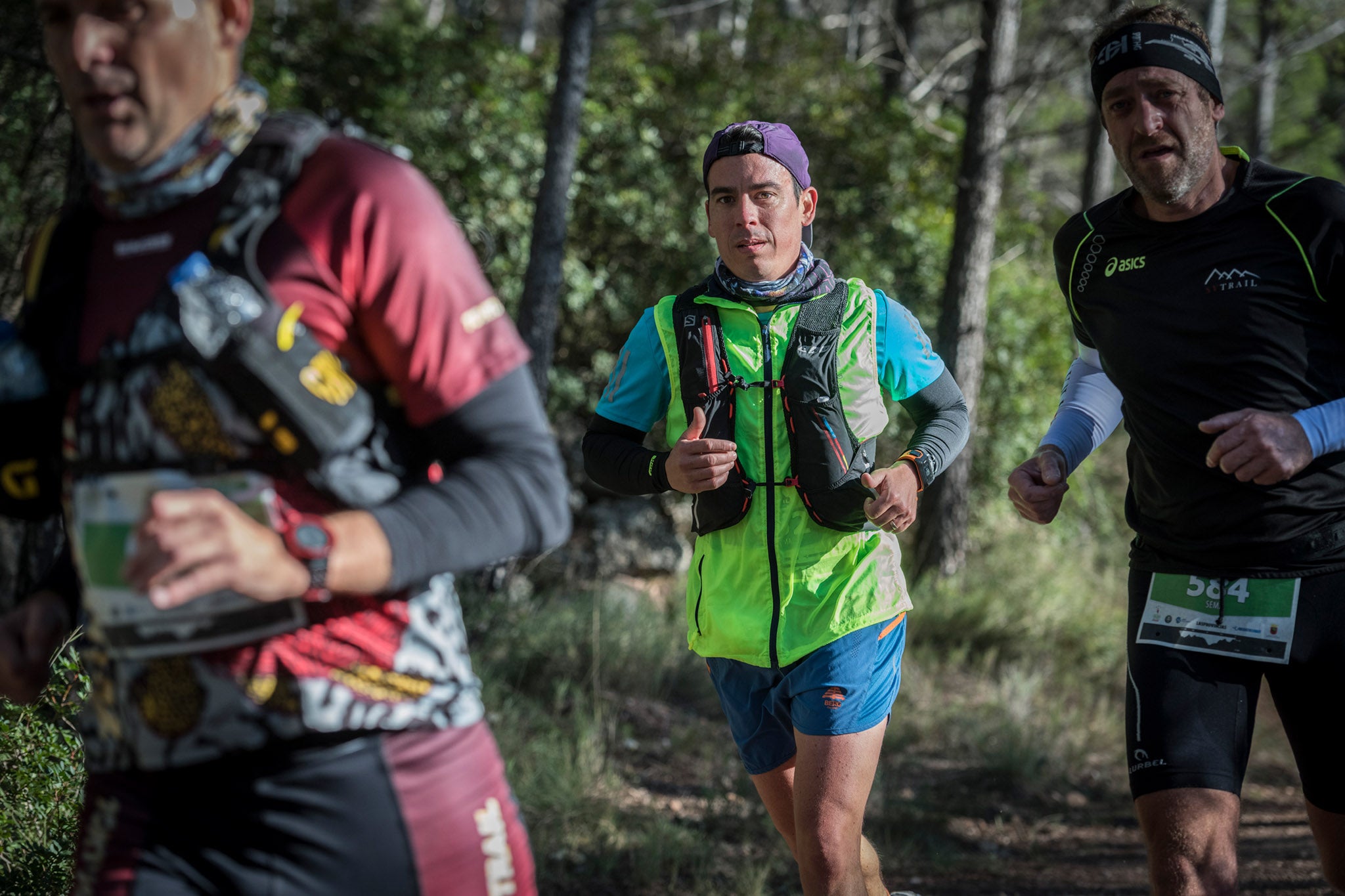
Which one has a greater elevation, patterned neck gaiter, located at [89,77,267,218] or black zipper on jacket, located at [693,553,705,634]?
patterned neck gaiter, located at [89,77,267,218]

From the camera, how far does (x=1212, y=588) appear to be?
9.78 ft

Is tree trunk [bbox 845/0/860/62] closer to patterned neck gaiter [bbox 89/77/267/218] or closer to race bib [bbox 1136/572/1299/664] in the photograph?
race bib [bbox 1136/572/1299/664]

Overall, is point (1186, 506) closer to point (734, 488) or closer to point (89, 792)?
point (734, 488)

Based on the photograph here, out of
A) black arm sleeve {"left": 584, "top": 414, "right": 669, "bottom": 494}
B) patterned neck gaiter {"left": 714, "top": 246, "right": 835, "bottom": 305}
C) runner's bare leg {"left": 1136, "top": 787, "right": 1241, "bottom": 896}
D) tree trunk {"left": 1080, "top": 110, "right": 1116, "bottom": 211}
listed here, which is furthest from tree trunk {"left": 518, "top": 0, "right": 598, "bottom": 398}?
tree trunk {"left": 1080, "top": 110, "right": 1116, "bottom": 211}

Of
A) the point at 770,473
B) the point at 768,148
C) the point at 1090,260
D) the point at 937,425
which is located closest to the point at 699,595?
the point at 770,473

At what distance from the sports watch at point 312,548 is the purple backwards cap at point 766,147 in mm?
2192

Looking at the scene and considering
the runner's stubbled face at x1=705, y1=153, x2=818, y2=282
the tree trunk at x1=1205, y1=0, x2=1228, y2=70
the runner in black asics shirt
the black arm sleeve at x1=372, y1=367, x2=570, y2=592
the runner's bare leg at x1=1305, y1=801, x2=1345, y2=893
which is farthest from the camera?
the tree trunk at x1=1205, y1=0, x2=1228, y2=70

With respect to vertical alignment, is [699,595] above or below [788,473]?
below

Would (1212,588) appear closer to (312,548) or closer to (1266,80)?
(312,548)

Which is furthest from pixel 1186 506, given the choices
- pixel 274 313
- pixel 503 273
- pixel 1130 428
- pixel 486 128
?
pixel 486 128

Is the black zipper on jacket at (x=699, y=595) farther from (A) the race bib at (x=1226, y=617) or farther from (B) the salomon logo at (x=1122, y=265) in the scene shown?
(B) the salomon logo at (x=1122, y=265)

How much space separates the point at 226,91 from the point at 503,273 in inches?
277

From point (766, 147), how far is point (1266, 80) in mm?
13727

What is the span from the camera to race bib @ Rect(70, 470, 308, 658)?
1550mm
